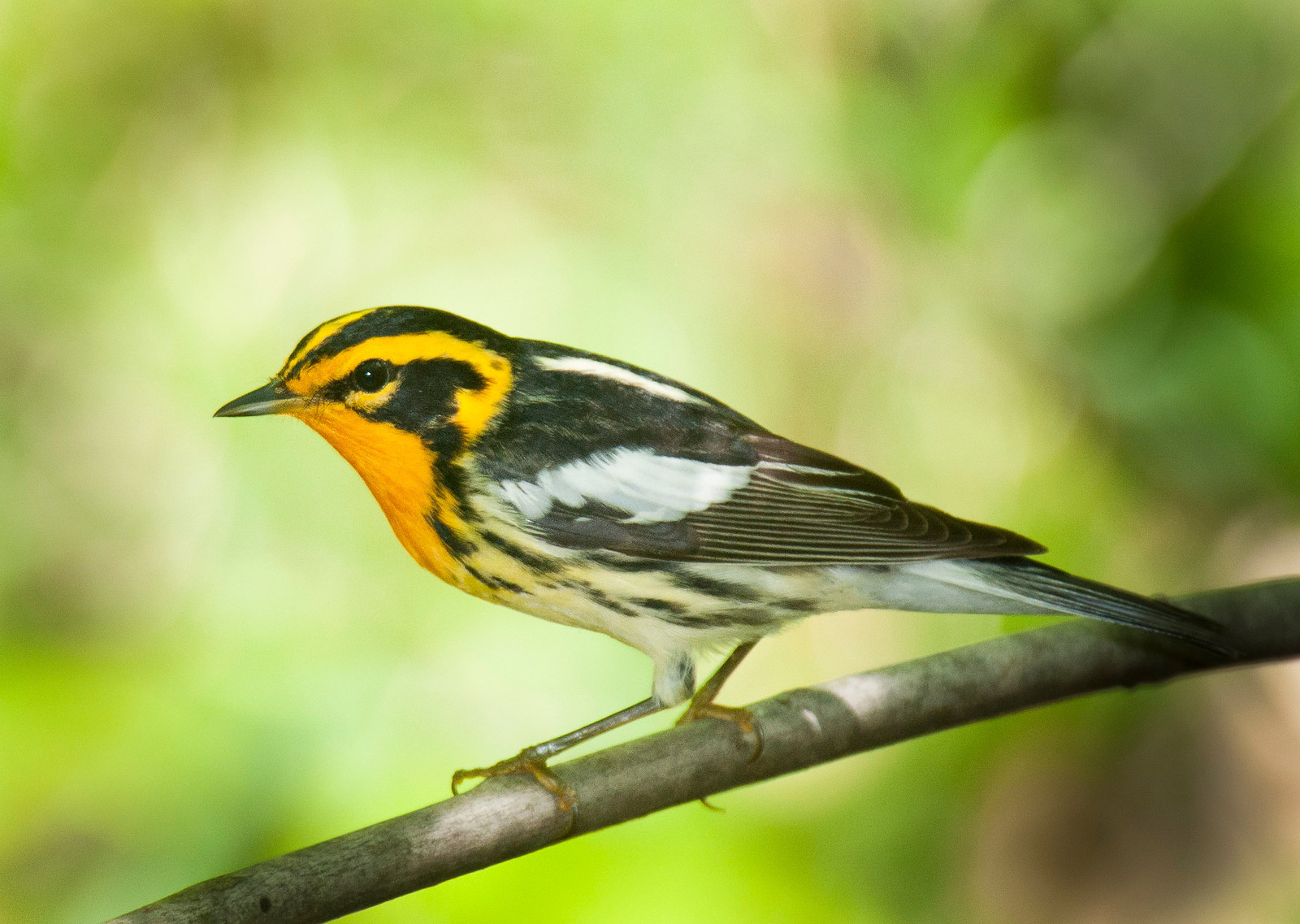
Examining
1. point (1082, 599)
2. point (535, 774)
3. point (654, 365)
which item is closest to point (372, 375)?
point (535, 774)

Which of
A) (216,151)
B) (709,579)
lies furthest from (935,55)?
(709,579)

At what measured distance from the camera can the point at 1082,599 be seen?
1.56m

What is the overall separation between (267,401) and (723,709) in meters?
0.75

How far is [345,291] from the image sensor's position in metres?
2.79

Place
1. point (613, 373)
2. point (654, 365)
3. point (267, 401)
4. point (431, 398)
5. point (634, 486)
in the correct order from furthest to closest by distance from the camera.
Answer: point (654, 365)
point (613, 373)
point (634, 486)
point (431, 398)
point (267, 401)

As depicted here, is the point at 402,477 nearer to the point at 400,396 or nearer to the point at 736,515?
the point at 400,396

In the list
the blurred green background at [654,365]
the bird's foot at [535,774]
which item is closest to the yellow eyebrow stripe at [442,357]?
the bird's foot at [535,774]

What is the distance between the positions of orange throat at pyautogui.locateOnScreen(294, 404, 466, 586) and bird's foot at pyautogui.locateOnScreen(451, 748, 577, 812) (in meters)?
0.24

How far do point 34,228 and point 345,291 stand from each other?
2.34 feet

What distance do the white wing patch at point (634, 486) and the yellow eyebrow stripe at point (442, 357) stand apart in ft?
0.32

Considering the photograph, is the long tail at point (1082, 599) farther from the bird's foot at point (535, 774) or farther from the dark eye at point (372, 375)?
the dark eye at point (372, 375)

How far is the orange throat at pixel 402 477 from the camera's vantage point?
1428mm

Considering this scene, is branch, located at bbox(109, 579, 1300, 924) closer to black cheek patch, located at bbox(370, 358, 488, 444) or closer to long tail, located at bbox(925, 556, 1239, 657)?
long tail, located at bbox(925, 556, 1239, 657)

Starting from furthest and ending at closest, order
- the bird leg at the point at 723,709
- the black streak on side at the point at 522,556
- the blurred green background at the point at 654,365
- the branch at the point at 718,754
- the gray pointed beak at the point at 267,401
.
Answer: the blurred green background at the point at 654,365, the bird leg at the point at 723,709, the black streak on side at the point at 522,556, the gray pointed beak at the point at 267,401, the branch at the point at 718,754
